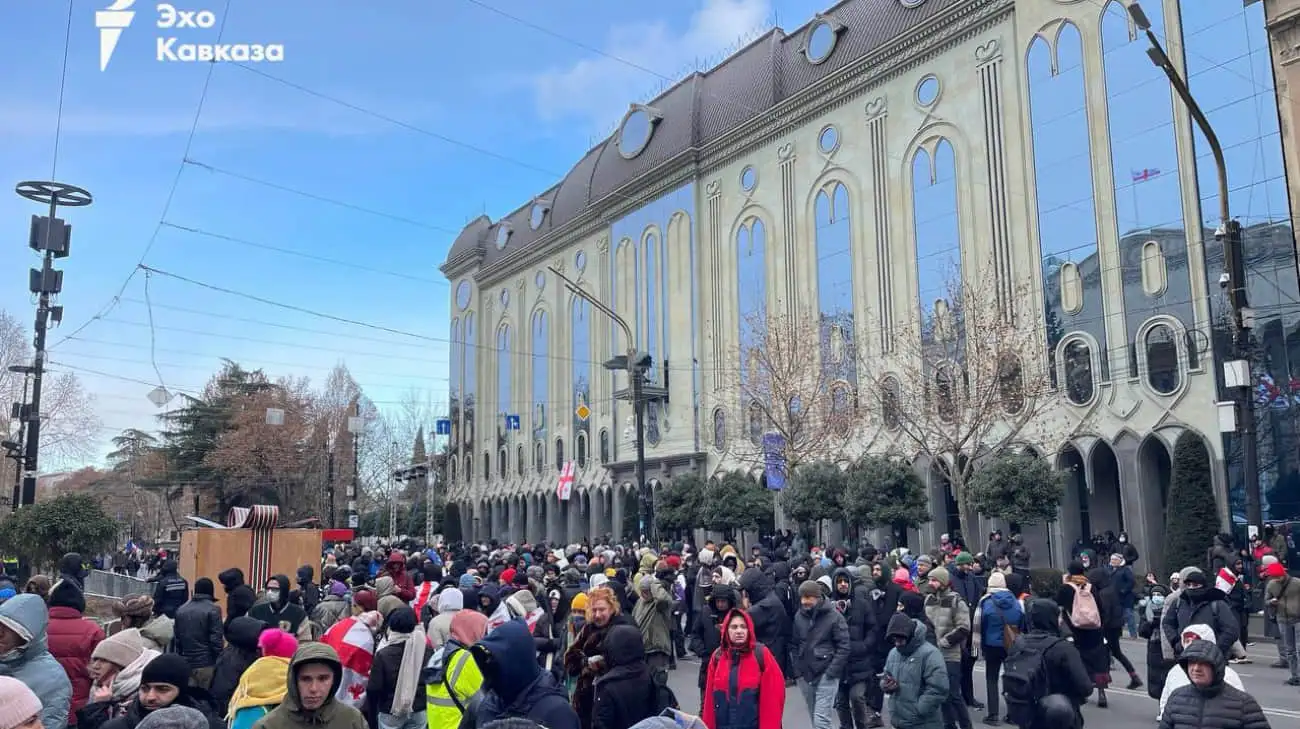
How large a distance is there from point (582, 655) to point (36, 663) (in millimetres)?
3446

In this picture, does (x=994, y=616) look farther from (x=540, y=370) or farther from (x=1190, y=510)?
(x=540, y=370)

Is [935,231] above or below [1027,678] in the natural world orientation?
above

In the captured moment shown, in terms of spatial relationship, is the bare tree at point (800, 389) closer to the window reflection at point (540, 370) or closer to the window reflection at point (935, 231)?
the window reflection at point (935, 231)

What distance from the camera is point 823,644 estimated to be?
883cm

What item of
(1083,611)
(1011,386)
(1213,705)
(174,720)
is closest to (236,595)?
(174,720)

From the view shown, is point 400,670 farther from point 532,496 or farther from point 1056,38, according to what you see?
point 532,496

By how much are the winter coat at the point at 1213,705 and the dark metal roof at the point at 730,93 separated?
99.6 ft

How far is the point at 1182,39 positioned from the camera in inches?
1018

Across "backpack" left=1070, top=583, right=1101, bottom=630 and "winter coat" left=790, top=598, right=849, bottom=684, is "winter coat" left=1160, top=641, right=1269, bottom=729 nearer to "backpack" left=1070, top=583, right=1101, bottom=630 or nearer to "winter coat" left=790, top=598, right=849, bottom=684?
"winter coat" left=790, top=598, right=849, bottom=684

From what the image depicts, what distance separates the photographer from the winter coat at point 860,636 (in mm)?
9883

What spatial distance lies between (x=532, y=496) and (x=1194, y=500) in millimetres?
37972

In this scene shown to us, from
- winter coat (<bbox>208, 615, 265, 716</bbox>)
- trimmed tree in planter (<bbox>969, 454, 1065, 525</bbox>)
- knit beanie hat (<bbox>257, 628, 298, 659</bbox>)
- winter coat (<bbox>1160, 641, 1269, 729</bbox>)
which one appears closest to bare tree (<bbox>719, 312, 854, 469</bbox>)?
trimmed tree in planter (<bbox>969, 454, 1065, 525</bbox>)

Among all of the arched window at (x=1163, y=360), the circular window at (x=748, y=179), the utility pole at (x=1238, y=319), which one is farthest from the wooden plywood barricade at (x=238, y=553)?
the circular window at (x=748, y=179)

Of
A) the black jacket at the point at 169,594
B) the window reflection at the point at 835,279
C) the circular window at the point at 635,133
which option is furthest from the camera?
the circular window at the point at 635,133
